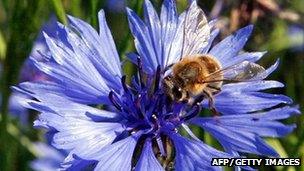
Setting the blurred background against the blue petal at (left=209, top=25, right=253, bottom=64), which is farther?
the blurred background

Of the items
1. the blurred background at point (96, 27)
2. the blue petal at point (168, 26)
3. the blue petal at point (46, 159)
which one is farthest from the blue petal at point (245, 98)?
the blue petal at point (46, 159)

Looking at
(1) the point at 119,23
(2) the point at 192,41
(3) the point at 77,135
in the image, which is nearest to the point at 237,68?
(2) the point at 192,41

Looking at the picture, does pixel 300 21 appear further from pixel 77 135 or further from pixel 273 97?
pixel 77 135

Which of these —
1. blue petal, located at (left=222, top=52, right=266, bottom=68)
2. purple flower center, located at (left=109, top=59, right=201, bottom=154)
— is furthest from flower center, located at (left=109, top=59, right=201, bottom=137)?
blue petal, located at (left=222, top=52, right=266, bottom=68)

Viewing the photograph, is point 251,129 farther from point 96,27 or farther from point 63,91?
point 96,27

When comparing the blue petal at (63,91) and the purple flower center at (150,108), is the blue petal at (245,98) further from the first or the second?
the blue petal at (63,91)

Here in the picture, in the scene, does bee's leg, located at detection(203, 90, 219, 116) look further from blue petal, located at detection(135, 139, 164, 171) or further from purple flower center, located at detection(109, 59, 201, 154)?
blue petal, located at detection(135, 139, 164, 171)

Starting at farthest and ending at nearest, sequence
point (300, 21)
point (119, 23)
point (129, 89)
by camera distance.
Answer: point (119, 23), point (300, 21), point (129, 89)
